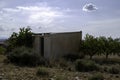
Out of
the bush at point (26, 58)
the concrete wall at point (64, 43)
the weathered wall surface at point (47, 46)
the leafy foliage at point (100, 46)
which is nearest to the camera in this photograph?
the bush at point (26, 58)

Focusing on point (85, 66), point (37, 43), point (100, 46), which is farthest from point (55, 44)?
point (85, 66)

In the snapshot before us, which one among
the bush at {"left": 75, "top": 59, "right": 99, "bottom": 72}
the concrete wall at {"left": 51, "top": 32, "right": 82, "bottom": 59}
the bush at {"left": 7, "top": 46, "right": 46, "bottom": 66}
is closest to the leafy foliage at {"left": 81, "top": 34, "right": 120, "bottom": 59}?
the concrete wall at {"left": 51, "top": 32, "right": 82, "bottom": 59}

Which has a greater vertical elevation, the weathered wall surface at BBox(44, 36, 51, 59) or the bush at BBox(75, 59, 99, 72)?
the weathered wall surface at BBox(44, 36, 51, 59)

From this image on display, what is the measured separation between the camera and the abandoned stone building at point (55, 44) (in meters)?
31.3

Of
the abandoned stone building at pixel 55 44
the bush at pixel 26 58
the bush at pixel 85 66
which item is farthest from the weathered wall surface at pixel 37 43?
the bush at pixel 85 66

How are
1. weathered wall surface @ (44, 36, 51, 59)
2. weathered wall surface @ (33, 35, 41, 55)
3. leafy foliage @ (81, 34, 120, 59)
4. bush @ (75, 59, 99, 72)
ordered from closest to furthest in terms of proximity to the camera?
1. bush @ (75, 59, 99, 72)
2. weathered wall surface @ (44, 36, 51, 59)
3. weathered wall surface @ (33, 35, 41, 55)
4. leafy foliage @ (81, 34, 120, 59)

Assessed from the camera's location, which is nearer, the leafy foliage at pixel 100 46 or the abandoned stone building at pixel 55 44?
the abandoned stone building at pixel 55 44

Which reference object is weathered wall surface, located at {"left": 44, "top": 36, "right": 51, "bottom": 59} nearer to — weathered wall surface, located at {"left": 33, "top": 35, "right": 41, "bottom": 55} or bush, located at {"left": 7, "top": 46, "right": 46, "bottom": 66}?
weathered wall surface, located at {"left": 33, "top": 35, "right": 41, "bottom": 55}

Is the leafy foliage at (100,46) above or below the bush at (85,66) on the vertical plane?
above

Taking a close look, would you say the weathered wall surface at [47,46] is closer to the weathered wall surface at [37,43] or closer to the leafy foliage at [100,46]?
the weathered wall surface at [37,43]

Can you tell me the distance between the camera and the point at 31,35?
33156mm

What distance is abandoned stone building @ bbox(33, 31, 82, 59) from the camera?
3133 cm

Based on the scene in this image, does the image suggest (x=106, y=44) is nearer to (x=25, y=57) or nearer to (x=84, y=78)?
(x=25, y=57)

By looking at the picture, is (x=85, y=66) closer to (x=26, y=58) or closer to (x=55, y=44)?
(x=26, y=58)
